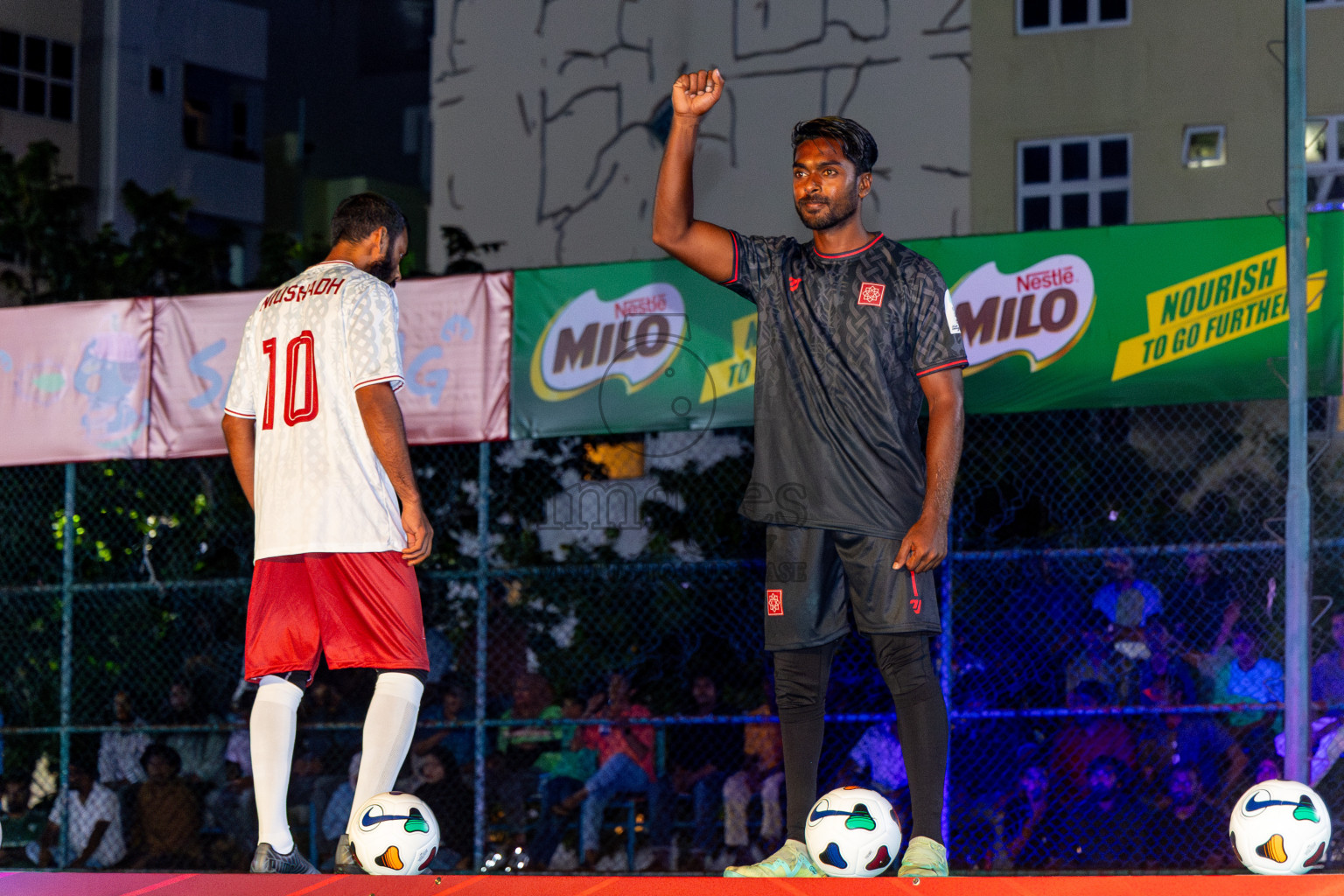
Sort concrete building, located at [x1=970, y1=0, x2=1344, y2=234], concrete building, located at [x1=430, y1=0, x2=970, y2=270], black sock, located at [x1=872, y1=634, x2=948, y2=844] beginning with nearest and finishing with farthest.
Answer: black sock, located at [x1=872, y1=634, x2=948, y2=844], concrete building, located at [x1=970, y1=0, x2=1344, y2=234], concrete building, located at [x1=430, y1=0, x2=970, y2=270]

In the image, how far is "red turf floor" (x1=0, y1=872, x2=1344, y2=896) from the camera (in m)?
2.94

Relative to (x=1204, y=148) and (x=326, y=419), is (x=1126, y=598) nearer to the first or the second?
(x=326, y=419)

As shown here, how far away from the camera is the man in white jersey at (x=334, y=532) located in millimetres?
4223

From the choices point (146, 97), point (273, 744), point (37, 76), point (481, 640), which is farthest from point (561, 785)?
point (146, 97)

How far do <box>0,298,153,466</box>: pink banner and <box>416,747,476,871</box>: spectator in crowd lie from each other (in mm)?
2133

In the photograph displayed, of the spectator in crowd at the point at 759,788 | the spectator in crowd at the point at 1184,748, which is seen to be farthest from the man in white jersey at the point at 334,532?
the spectator in crowd at the point at 1184,748

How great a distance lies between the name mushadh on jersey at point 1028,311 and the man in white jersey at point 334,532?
3240 millimetres

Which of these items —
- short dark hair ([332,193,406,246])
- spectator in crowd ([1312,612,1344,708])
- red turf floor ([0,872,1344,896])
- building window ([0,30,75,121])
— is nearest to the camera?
red turf floor ([0,872,1344,896])

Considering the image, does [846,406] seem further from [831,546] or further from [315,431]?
[315,431]

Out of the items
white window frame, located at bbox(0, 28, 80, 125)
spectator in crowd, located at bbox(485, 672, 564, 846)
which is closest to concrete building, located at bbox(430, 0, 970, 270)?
spectator in crowd, located at bbox(485, 672, 564, 846)

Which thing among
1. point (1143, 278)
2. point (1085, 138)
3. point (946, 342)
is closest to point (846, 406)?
point (946, 342)

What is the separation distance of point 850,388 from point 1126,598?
378 centimetres

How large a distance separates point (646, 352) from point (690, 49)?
959 centimetres

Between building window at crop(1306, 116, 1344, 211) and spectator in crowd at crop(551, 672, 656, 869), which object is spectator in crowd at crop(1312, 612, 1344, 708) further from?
building window at crop(1306, 116, 1344, 211)
